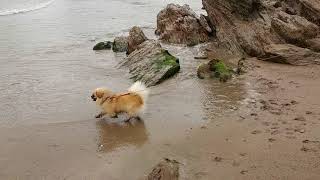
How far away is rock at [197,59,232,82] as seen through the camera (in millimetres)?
10541

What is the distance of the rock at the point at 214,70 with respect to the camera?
1054 centimetres

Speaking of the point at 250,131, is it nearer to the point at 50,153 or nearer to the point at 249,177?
the point at 249,177

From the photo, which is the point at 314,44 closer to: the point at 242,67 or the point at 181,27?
the point at 242,67

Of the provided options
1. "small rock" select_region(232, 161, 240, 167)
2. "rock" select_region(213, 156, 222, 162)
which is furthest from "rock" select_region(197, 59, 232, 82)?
"small rock" select_region(232, 161, 240, 167)

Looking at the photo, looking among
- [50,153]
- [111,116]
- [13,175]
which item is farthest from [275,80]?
[13,175]

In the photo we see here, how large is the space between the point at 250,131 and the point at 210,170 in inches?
59.1

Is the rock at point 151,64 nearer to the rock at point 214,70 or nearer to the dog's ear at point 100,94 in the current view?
the rock at point 214,70

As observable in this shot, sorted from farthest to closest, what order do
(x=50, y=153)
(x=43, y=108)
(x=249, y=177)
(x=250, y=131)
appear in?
(x=43, y=108)
(x=250, y=131)
(x=50, y=153)
(x=249, y=177)

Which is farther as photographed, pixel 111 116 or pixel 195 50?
pixel 195 50

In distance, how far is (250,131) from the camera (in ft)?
24.5

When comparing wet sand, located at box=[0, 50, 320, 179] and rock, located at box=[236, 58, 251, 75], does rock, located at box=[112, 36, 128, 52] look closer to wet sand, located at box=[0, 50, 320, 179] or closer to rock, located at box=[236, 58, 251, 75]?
rock, located at box=[236, 58, 251, 75]

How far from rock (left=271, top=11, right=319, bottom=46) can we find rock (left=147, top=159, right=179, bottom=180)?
7879 mm

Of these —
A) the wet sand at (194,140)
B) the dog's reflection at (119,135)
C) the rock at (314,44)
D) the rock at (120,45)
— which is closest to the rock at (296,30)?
the rock at (314,44)

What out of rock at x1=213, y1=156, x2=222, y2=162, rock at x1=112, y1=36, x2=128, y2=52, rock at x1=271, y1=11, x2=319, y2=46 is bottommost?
rock at x1=112, y1=36, x2=128, y2=52
